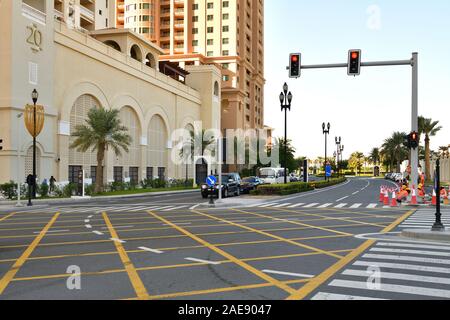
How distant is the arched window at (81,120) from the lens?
145ft

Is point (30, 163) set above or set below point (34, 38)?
below

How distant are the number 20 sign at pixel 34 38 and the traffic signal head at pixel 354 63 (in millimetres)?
27700

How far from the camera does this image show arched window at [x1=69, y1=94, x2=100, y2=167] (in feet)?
145

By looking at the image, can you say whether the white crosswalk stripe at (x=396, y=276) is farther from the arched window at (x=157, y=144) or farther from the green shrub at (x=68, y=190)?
the arched window at (x=157, y=144)

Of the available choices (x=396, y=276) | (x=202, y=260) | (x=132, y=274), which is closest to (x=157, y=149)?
(x=202, y=260)

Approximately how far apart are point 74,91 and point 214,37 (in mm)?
67804

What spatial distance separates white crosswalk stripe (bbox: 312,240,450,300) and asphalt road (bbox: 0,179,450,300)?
0.06 ft

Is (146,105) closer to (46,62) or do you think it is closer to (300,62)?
(46,62)

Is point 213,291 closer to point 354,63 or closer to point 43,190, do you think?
point 354,63

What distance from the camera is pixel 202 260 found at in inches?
374

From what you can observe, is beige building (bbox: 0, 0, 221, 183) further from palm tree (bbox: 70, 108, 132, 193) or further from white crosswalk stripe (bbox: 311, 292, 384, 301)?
white crosswalk stripe (bbox: 311, 292, 384, 301)

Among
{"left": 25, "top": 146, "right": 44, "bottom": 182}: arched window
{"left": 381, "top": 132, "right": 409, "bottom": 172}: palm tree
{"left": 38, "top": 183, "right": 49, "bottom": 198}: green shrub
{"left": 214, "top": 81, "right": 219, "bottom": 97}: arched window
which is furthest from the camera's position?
{"left": 381, "top": 132, "right": 409, "bottom": 172}: palm tree

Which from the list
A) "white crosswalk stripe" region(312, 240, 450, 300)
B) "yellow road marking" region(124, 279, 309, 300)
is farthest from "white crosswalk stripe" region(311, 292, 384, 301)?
"yellow road marking" region(124, 279, 309, 300)
